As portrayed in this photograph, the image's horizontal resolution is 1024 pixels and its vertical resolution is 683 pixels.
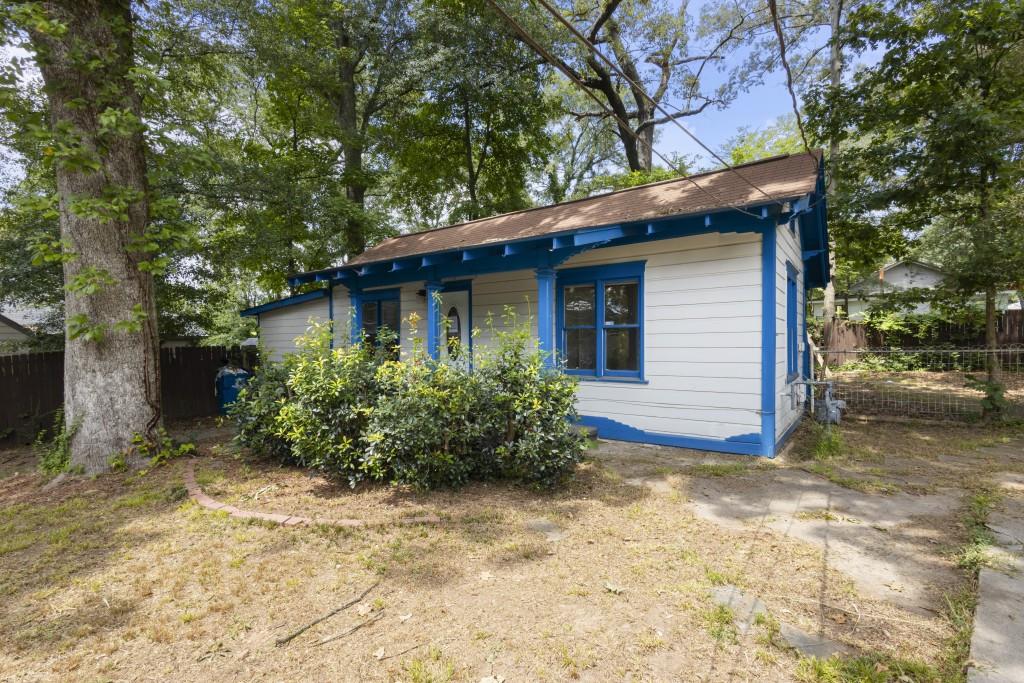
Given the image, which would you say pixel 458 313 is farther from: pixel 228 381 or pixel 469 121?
pixel 469 121

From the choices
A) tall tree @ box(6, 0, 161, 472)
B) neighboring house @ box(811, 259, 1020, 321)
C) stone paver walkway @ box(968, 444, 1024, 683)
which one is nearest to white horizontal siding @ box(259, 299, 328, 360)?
tall tree @ box(6, 0, 161, 472)

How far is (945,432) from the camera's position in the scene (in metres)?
7.37

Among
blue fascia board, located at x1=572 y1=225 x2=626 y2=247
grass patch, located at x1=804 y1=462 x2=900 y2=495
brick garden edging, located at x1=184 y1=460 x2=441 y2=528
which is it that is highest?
blue fascia board, located at x1=572 y1=225 x2=626 y2=247

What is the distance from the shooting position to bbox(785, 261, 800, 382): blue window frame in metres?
6.81

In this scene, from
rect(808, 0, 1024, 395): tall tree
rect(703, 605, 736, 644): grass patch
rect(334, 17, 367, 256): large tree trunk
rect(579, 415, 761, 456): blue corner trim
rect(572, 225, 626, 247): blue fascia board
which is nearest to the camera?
rect(703, 605, 736, 644): grass patch

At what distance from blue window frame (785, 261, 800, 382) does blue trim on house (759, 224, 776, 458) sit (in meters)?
1.49

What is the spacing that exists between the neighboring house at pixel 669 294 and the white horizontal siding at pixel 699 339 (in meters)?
0.01

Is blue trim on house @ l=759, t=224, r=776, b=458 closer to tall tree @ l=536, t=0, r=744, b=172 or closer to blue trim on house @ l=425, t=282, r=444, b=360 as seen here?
blue trim on house @ l=425, t=282, r=444, b=360

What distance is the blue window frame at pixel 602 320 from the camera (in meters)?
6.51

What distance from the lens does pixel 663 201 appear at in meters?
6.65

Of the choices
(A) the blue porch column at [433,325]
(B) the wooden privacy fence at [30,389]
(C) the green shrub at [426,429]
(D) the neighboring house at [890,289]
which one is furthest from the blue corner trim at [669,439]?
(B) the wooden privacy fence at [30,389]

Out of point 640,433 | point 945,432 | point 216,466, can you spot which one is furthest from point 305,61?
point 945,432

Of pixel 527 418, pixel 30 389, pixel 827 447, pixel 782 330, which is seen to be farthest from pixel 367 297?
pixel 827 447

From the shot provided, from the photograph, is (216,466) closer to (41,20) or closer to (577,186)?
(41,20)
